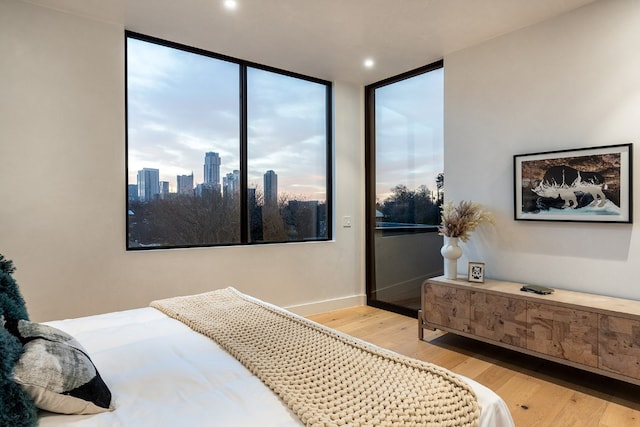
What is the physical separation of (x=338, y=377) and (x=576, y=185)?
246 centimetres

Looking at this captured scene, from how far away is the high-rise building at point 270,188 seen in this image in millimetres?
3957

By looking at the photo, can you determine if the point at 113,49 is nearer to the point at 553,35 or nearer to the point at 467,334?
the point at 553,35

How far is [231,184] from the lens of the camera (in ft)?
12.2

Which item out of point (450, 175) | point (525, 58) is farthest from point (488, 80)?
point (450, 175)

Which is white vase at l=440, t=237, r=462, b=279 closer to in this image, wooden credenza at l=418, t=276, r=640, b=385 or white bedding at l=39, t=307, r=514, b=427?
wooden credenza at l=418, t=276, r=640, b=385

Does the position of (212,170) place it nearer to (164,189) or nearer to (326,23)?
(164,189)

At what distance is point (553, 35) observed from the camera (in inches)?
112

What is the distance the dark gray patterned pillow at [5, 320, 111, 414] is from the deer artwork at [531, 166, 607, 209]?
3086mm

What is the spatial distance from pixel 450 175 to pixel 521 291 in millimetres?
1281

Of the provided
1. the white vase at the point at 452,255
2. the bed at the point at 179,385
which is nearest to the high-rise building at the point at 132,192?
the bed at the point at 179,385

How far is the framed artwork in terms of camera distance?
2518 millimetres

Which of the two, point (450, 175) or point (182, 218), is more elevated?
point (450, 175)

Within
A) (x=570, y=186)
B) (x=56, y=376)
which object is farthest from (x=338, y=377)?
(x=570, y=186)

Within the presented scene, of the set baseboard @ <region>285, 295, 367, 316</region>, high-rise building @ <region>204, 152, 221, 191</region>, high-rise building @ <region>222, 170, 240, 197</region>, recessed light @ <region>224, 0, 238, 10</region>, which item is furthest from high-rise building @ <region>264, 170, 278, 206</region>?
recessed light @ <region>224, 0, 238, 10</region>
